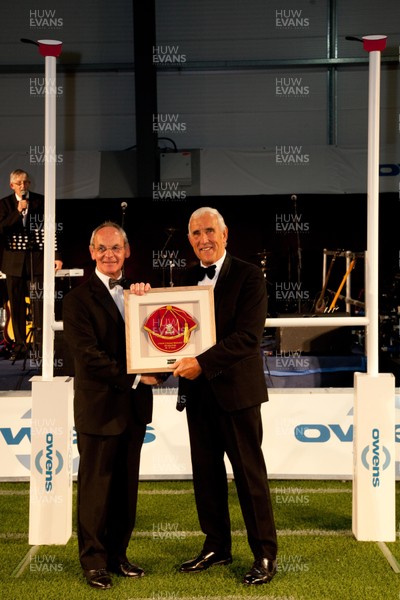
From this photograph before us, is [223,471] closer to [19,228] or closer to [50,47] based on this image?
[50,47]

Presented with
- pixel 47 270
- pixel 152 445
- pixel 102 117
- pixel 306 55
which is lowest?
pixel 152 445

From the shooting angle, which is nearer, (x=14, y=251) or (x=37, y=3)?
(x=14, y=251)

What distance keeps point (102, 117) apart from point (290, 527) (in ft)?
29.9

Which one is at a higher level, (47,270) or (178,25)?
(178,25)

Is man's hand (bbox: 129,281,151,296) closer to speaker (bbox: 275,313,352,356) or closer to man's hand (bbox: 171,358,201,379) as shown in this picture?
man's hand (bbox: 171,358,201,379)

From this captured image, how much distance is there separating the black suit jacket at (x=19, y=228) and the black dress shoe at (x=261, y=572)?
5.12 m

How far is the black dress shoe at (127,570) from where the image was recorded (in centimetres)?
396

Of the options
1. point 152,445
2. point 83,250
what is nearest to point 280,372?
point 152,445

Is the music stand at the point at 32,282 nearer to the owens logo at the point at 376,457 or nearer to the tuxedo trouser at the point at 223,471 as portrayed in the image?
the tuxedo trouser at the point at 223,471

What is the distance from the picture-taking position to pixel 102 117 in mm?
12523

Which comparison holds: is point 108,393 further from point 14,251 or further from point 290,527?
point 14,251

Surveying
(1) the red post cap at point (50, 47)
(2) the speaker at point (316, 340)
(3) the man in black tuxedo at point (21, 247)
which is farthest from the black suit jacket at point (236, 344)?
(3) the man in black tuxedo at point (21, 247)

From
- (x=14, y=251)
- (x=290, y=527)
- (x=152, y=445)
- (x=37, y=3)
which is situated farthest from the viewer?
(x=37, y=3)

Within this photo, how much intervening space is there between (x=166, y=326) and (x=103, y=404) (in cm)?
49
